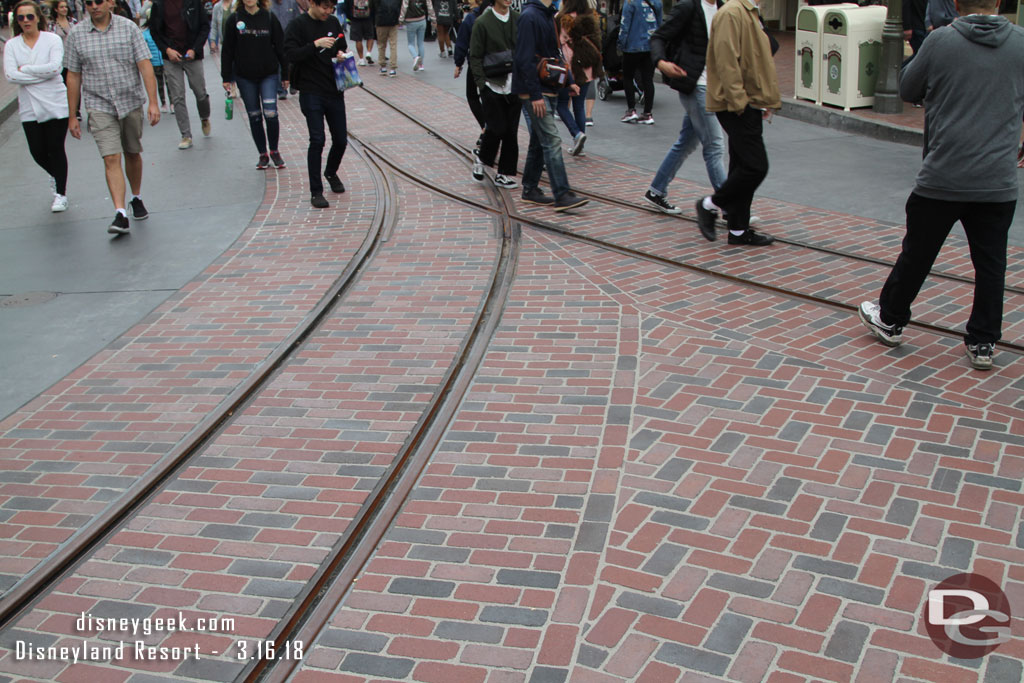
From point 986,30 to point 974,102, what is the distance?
33cm

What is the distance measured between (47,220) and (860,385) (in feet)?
24.2

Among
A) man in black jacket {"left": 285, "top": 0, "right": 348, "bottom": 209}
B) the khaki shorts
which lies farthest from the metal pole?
the khaki shorts

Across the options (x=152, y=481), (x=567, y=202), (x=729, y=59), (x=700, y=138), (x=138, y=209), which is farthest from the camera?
(x=138, y=209)

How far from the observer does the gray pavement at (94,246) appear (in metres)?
5.87

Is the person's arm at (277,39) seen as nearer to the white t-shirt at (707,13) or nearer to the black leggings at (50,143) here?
the black leggings at (50,143)

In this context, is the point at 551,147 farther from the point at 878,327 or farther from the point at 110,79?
the point at 878,327

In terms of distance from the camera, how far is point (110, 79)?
805 centimetres

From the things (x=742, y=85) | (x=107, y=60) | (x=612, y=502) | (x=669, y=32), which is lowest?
(x=612, y=502)

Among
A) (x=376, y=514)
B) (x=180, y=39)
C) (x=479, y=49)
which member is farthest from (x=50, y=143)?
(x=376, y=514)

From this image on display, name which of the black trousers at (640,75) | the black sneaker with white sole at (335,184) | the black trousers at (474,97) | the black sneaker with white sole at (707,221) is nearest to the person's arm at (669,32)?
the black sneaker with white sole at (707,221)

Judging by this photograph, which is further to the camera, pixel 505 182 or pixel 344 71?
pixel 505 182

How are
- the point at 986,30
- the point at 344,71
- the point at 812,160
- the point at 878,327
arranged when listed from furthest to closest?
the point at 812,160 < the point at 344,71 < the point at 878,327 < the point at 986,30

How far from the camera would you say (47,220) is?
8.86 metres

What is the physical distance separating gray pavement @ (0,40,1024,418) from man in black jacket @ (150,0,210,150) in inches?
22.6
